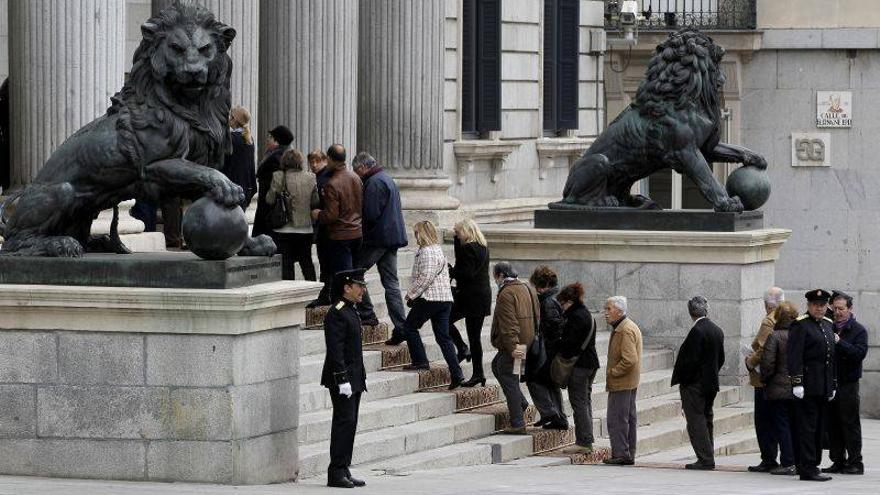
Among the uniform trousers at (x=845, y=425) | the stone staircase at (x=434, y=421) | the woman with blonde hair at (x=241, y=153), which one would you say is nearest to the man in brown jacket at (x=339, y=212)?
the stone staircase at (x=434, y=421)

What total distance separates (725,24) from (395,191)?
53.4 feet

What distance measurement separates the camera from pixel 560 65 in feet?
116

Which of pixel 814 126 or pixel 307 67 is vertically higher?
pixel 307 67

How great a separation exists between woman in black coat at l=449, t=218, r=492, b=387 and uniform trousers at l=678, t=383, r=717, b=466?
6.04 ft

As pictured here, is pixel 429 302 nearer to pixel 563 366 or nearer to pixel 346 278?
pixel 563 366

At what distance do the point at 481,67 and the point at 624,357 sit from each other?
1054cm

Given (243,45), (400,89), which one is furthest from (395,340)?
(400,89)

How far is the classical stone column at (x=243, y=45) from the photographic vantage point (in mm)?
24719

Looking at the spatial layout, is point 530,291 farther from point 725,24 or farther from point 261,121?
point 725,24

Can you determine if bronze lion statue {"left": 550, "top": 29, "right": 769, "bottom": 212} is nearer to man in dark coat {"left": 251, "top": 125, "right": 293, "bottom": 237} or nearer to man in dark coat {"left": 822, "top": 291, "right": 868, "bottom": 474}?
man in dark coat {"left": 822, "top": 291, "right": 868, "bottom": 474}

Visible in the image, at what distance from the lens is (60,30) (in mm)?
21984

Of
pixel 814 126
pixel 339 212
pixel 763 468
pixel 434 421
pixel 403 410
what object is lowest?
pixel 763 468

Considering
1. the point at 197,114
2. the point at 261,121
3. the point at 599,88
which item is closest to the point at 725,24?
the point at 599,88

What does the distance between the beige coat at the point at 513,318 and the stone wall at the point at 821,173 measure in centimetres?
1563
